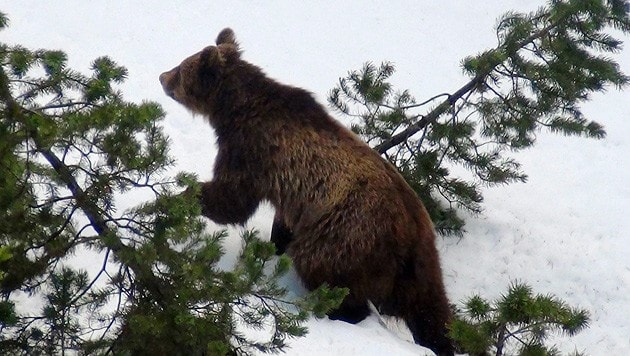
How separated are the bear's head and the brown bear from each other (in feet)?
0.03

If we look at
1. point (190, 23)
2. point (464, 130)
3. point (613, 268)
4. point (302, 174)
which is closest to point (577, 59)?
point (464, 130)

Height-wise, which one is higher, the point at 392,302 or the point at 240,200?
the point at 240,200

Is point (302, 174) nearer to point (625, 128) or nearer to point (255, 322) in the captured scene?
point (255, 322)

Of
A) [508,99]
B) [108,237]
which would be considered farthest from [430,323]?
[108,237]

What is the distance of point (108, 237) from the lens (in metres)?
5.04

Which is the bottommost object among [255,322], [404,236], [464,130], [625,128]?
[255,322]

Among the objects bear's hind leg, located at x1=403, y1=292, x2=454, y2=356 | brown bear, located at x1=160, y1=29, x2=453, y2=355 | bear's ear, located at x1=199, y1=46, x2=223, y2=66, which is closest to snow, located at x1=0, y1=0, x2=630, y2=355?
bear's hind leg, located at x1=403, y1=292, x2=454, y2=356

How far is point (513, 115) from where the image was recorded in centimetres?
1009

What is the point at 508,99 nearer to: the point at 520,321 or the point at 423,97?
the point at 423,97

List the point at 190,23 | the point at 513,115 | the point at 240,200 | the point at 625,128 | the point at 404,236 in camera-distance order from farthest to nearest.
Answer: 1. the point at 190,23
2. the point at 625,128
3. the point at 513,115
4. the point at 240,200
5. the point at 404,236

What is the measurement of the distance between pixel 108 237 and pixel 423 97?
36.5 feet

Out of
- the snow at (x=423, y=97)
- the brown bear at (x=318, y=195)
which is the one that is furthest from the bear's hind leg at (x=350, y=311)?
the snow at (x=423, y=97)

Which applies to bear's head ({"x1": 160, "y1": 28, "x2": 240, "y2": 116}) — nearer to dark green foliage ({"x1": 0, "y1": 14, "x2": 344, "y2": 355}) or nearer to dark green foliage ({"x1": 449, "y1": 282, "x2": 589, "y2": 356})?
dark green foliage ({"x1": 0, "y1": 14, "x2": 344, "y2": 355})

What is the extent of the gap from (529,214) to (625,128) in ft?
14.1
